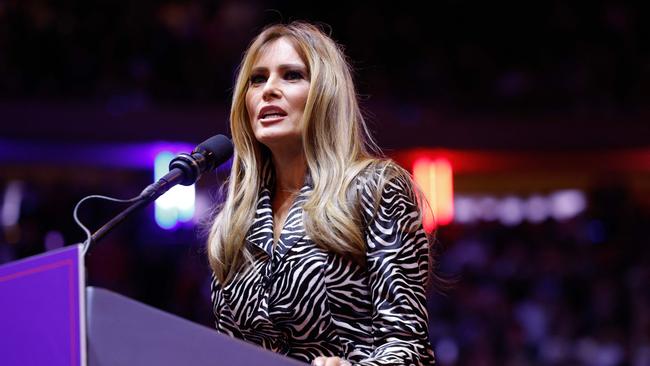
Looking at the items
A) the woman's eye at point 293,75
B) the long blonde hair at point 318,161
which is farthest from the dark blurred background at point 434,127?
the woman's eye at point 293,75

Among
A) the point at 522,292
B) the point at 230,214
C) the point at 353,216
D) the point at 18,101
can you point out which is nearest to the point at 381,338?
the point at 353,216

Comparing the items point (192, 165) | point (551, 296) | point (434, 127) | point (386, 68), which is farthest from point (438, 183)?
point (192, 165)

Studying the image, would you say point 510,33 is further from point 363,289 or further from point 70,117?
point 363,289

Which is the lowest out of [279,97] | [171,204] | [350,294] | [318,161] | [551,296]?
[551,296]

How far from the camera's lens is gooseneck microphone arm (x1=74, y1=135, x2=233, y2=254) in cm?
162

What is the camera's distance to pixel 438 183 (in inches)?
354

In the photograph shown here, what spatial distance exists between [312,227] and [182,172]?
25 cm

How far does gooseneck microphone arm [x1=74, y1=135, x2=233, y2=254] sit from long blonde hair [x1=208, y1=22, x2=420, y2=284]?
16 centimetres

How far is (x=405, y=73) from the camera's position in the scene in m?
8.08

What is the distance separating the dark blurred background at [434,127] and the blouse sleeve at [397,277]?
4.29m

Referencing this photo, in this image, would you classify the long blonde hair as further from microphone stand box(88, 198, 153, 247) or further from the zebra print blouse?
microphone stand box(88, 198, 153, 247)

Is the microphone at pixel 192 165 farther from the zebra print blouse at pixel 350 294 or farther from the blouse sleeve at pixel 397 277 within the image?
the blouse sleeve at pixel 397 277

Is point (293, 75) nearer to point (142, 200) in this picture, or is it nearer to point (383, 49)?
point (142, 200)

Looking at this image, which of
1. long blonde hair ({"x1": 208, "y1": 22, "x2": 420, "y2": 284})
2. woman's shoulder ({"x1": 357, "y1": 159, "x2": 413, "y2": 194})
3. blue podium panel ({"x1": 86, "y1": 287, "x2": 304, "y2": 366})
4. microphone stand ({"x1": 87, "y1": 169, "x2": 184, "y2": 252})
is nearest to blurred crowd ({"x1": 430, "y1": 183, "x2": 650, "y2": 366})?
long blonde hair ({"x1": 208, "y1": 22, "x2": 420, "y2": 284})
